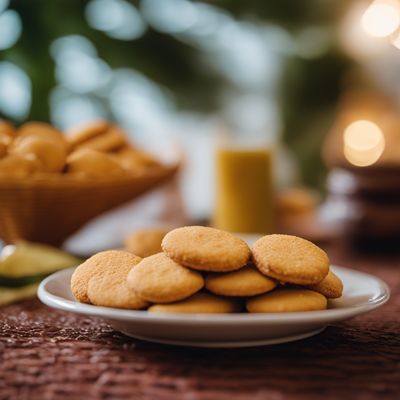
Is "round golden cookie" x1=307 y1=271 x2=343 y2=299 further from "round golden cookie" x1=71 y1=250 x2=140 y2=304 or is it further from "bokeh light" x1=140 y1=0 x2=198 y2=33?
"bokeh light" x1=140 y1=0 x2=198 y2=33

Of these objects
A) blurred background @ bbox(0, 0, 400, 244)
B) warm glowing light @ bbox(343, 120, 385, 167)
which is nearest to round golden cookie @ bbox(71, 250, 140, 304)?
blurred background @ bbox(0, 0, 400, 244)

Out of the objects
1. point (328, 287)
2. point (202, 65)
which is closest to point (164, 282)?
point (328, 287)

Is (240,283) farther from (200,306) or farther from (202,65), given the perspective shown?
(202,65)

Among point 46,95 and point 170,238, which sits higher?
point 46,95

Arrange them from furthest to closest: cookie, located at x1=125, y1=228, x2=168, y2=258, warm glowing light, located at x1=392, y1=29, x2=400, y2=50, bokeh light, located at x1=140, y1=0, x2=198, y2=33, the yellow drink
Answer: bokeh light, located at x1=140, y1=0, x2=198, y2=33, warm glowing light, located at x1=392, y1=29, x2=400, y2=50, the yellow drink, cookie, located at x1=125, y1=228, x2=168, y2=258

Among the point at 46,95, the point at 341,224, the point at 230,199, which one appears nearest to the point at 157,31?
the point at 46,95

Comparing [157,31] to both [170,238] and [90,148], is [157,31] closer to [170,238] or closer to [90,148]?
[90,148]

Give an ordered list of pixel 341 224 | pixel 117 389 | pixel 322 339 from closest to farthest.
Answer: pixel 117 389 → pixel 322 339 → pixel 341 224
